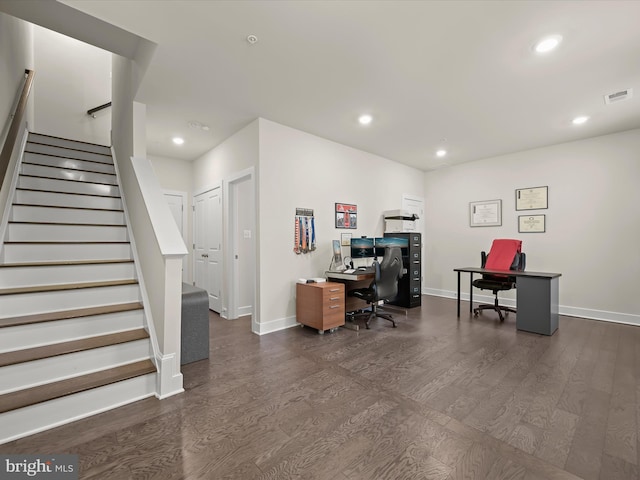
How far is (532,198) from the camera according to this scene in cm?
501

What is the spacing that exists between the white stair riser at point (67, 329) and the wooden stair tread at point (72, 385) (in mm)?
361

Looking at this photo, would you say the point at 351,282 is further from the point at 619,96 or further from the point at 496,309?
the point at 619,96

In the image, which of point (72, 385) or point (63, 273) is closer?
point (72, 385)

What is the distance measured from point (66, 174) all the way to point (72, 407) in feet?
10.2

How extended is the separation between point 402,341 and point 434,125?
9.95 ft

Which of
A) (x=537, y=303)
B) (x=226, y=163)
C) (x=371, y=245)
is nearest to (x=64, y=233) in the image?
(x=226, y=163)

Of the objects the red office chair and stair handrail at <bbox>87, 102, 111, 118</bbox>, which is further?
stair handrail at <bbox>87, 102, 111, 118</bbox>

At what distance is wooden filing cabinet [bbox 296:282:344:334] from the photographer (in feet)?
11.8

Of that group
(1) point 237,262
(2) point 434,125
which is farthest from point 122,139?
(2) point 434,125

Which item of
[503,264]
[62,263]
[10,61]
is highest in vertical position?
[10,61]

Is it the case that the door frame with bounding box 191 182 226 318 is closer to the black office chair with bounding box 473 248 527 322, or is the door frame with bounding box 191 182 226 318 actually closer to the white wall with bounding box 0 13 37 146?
the white wall with bounding box 0 13 37 146

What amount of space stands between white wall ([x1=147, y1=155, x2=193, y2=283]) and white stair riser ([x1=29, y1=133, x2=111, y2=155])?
2.57 feet

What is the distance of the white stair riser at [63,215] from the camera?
115 inches

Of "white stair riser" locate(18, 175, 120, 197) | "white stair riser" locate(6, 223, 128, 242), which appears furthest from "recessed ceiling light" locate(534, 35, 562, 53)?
"white stair riser" locate(18, 175, 120, 197)
